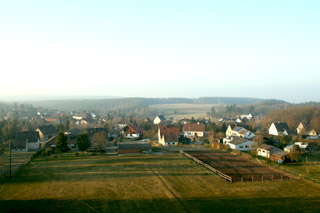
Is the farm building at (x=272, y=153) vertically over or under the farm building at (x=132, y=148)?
over

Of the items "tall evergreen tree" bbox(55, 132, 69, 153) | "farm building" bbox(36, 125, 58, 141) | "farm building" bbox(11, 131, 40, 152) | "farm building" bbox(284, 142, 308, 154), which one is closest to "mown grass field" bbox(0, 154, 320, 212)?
"tall evergreen tree" bbox(55, 132, 69, 153)

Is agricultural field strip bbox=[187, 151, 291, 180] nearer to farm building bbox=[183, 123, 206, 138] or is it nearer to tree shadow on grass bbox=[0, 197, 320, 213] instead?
tree shadow on grass bbox=[0, 197, 320, 213]

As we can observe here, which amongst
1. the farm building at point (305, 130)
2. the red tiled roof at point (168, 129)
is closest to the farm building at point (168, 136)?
the red tiled roof at point (168, 129)

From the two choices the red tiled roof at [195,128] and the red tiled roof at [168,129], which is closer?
the red tiled roof at [168,129]

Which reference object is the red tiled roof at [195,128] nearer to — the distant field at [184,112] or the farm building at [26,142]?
the farm building at [26,142]

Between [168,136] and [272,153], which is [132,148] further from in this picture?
[272,153]

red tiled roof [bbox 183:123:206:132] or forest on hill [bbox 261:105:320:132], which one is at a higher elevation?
forest on hill [bbox 261:105:320:132]

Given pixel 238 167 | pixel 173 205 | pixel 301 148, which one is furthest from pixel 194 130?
pixel 173 205

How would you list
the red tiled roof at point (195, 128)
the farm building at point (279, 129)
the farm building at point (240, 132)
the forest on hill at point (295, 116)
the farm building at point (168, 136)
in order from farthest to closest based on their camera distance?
the forest on hill at point (295, 116)
the red tiled roof at point (195, 128)
the farm building at point (279, 129)
the farm building at point (240, 132)
the farm building at point (168, 136)
